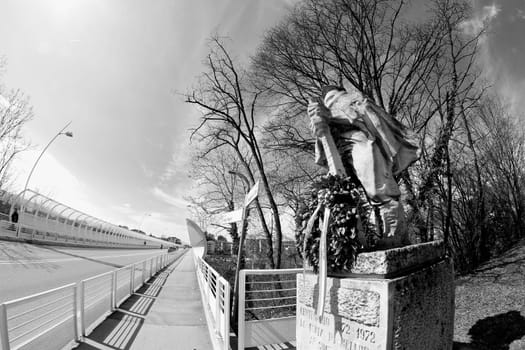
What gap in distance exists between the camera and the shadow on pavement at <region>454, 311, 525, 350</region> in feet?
13.7

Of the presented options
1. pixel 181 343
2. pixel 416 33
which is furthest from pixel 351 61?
pixel 181 343

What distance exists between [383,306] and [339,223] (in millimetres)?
766

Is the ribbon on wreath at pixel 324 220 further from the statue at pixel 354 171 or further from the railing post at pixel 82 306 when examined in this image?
Answer: the railing post at pixel 82 306

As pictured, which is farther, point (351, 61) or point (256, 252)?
point (256, 252)

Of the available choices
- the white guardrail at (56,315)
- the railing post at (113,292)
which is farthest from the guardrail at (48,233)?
the white guardrail at (56,315)

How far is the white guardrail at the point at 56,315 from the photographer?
309 centimetres

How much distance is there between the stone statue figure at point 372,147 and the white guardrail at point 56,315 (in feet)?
13.1

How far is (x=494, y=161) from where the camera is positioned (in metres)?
12.5

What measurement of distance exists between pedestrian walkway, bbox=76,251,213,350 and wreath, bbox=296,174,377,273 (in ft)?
10.5

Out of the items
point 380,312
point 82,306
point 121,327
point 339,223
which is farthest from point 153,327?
point 380,312

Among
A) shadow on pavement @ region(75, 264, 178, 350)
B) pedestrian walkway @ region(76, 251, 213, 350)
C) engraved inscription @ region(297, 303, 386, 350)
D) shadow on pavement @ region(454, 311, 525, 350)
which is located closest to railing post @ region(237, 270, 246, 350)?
pedestrian walkway @ region(76, 251, 213, 350)

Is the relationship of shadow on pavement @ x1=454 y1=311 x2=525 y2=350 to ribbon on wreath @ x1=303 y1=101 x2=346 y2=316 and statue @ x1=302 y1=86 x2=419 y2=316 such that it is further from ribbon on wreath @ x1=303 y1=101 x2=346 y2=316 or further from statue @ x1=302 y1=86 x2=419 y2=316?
ribbon on wreath @ x1=303 y1=101 x2=346 y2=316

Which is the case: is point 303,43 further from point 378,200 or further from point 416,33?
point 378,200

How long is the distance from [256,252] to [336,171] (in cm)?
1981
